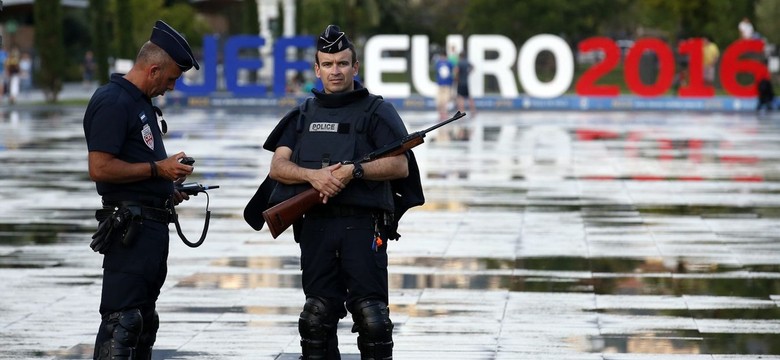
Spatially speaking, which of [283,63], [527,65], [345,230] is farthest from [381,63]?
[345,230]

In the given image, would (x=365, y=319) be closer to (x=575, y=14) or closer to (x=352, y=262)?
(x=352, y=262)

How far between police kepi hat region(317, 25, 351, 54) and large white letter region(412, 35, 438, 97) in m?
38.9

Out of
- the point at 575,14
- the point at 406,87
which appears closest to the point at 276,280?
the point at 406,87

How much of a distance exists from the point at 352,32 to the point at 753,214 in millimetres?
46843

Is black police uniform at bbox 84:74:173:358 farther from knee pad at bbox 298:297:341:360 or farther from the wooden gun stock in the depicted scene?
knee pad at bbox 298:297:341:360

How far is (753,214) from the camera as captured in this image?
59.5ft

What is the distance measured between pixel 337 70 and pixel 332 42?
0.15 metres

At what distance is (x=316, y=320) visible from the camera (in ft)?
25.6

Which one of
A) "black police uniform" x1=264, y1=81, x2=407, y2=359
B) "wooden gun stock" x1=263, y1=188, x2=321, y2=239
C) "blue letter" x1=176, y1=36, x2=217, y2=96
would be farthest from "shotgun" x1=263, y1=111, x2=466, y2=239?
"blue letter" x1=176, y1=36, x2=217, y2=96

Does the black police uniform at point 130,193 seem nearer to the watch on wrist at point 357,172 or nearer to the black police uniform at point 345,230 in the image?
the black police uniform at point 345,230

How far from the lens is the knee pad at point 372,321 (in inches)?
303

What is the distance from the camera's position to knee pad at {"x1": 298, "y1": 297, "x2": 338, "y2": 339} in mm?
7789

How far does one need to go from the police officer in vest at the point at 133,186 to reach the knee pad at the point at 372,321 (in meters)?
1.00

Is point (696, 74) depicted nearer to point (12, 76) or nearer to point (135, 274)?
point (12, 76)
